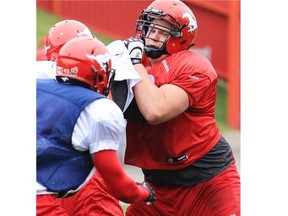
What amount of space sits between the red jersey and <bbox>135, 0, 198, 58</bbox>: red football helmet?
6 cm

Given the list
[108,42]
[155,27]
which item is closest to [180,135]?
[155,27]

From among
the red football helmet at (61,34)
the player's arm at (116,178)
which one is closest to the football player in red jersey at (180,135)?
the red football helmet at (61,34)

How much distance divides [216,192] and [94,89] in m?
1.27

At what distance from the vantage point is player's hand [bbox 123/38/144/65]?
212 inches

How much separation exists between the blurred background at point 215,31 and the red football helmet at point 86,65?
25.3 feet

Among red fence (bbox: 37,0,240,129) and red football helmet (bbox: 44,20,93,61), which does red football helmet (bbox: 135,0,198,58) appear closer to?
red football helmet (bbox: 44,20,93,61)

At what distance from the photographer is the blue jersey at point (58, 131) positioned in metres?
4.65

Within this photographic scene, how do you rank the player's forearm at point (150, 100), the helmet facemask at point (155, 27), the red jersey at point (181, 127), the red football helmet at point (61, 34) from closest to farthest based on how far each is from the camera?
the player's forearm at point (150, 100) → the red jersey at point (181, 127) → the helmet facemask at point (155, 27) → the red football helmet at point (61, 34)

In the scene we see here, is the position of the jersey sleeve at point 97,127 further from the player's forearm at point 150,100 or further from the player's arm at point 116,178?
the player's forearm at point 150,100

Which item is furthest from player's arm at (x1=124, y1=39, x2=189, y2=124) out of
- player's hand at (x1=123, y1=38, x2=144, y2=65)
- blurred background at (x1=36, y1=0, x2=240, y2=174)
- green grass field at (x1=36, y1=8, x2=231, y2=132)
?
green grass field at (x1=36, y1=8, x2=231, y2=132)

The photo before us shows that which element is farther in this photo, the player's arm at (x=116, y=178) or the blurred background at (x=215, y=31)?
the blurred background at (x=215, y=31)

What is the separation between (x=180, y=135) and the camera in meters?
5.59

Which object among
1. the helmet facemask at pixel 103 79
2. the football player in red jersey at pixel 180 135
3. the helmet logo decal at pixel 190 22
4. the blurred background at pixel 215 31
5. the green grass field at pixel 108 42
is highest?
the helmet logo decal at pixel 190 22
